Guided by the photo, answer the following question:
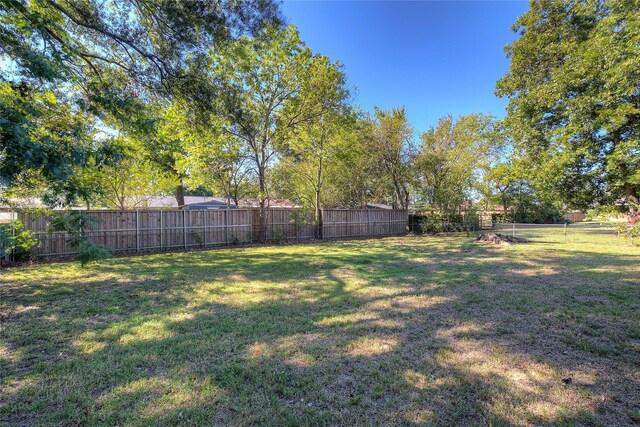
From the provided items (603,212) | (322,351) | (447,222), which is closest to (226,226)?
(322,351)

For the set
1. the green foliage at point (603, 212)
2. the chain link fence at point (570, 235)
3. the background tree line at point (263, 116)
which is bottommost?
the chain link fence at point (570, 235)

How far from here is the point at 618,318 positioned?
3.59 meters

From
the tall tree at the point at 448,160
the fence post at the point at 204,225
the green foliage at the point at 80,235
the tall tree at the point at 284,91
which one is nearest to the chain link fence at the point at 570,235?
the tall tree at the point at 448,160

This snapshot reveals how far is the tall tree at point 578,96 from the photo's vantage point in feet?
31.1

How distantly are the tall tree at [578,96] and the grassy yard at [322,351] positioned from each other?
24.2 ft

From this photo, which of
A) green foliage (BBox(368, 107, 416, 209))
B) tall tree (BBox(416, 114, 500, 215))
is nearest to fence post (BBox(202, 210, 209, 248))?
green foliage (BBox(368, 107, 416, 209))

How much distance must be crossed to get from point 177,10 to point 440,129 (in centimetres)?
1721

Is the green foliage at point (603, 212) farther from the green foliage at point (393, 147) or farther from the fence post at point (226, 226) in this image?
the fence post at point (226, 226)

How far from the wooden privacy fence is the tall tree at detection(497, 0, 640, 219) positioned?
27.5 feet

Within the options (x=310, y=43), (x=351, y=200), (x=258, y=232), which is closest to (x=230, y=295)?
→ (x=258, y=232)

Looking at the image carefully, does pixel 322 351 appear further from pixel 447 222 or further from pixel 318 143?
pixel 447 222

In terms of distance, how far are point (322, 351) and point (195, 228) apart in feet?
32.8

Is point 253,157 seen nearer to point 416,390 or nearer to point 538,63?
point 416,390

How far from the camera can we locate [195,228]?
11484 millimetres
